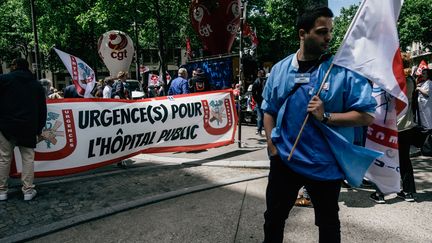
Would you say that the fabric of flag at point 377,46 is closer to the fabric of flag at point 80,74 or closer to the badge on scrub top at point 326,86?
the badge on scrub top at point 326,86

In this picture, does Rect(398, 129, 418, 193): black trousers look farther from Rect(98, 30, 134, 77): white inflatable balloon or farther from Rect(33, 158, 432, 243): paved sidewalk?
Rect(98, 30, 134, 77): white inflatable balloon

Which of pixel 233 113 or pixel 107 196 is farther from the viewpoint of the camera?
pixel 233 113

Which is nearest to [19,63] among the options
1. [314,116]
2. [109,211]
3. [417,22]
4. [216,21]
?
[109,211]

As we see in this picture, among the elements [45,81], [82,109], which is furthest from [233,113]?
[45,81]

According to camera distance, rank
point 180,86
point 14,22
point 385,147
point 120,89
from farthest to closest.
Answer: point 14,22, point 120,89, point 180,86, point 385,147

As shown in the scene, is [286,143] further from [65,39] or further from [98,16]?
[65,39]

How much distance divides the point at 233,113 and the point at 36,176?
4.36 metres

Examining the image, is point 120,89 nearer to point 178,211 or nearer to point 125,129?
point 125,129

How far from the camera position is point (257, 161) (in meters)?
7.10

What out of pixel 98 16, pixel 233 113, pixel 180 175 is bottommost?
pixel 180 175

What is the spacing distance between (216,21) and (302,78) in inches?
562

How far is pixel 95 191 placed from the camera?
5336 mm

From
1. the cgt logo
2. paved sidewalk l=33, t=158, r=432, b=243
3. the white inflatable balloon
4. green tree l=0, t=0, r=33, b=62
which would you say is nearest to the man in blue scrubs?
paved sidewalk l=33, t=158, r=432, b=243

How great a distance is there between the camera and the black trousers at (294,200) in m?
2.40
